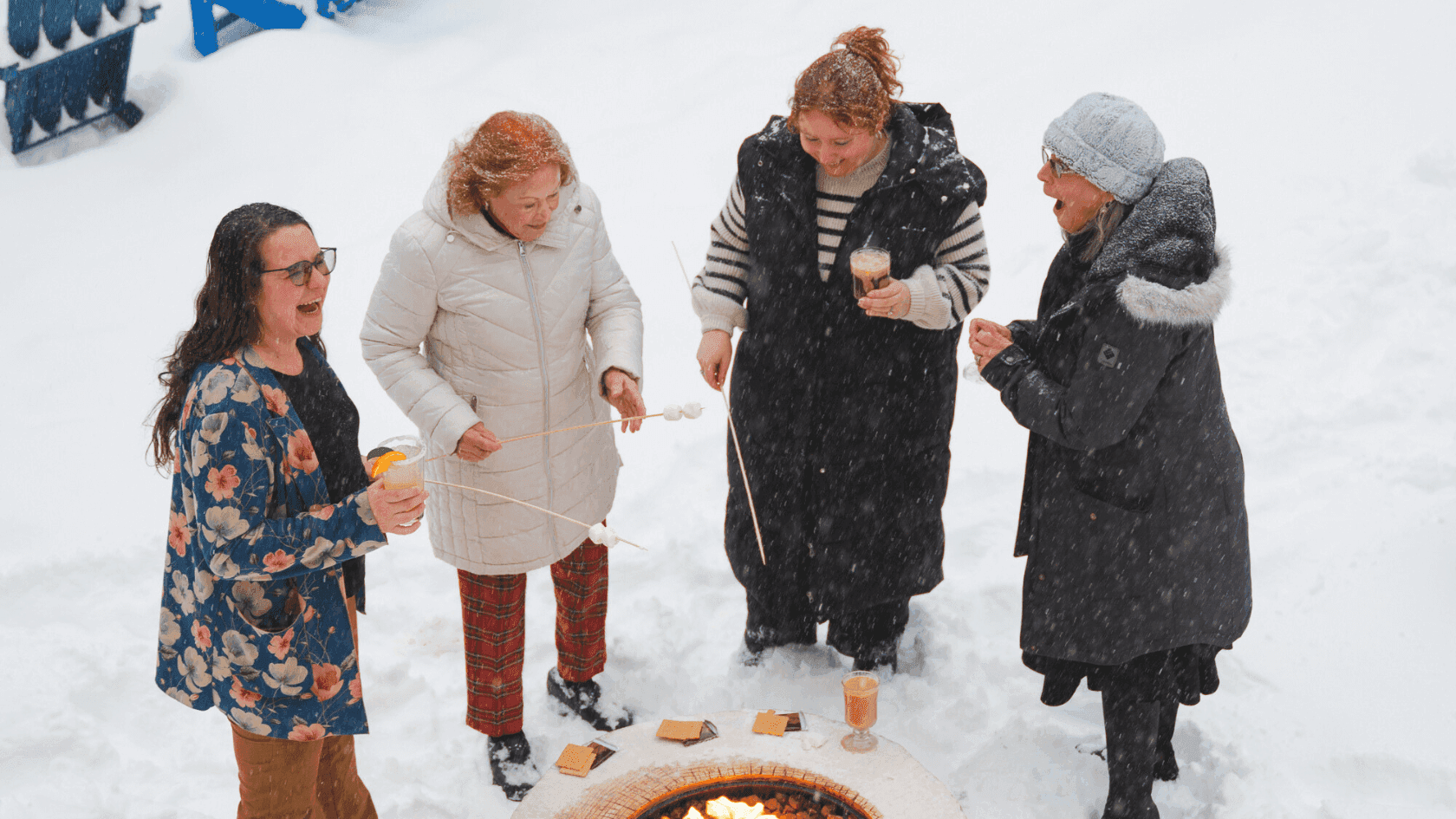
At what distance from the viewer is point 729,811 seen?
2.82 m

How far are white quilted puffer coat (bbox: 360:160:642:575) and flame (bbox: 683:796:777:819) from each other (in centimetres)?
101

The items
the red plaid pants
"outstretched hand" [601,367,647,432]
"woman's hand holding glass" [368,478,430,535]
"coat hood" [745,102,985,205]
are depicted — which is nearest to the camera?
"woman's hand holding glass" [368,478,430,535]

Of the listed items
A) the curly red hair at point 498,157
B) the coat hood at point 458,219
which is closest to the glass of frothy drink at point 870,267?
the curly red hair at point 498,157

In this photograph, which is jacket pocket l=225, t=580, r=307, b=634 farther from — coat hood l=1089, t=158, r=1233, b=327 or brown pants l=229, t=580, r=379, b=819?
coat hood l=1089, t=158, r=1233, b=327

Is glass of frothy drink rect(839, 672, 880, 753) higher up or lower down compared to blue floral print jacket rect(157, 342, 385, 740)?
lower down

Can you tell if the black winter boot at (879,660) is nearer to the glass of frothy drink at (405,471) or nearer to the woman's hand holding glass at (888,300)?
the woman's hand holding glass at (888,300)

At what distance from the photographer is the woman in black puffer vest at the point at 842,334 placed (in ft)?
10.8

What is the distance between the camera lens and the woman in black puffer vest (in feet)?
10.8

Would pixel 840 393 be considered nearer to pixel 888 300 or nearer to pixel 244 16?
pixel 888 300

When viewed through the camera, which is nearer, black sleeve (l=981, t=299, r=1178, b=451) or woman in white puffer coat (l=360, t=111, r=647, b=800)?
black sleeve (l=981, t=299, r=1178, b=451)

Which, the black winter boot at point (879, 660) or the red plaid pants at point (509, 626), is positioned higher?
the red plaid pants at point (509, 626)

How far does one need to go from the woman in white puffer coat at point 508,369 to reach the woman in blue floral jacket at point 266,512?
1.53 feet

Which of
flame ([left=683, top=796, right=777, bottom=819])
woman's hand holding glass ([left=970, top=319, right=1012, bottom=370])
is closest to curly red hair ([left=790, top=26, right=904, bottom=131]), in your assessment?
woman's hand holding glass ([left=970, top=319, right=1012, bottom=370])

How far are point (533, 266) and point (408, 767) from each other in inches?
68.4
